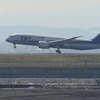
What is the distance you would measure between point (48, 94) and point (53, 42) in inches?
2805

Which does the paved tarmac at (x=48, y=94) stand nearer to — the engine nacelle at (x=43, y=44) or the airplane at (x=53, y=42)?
the engine nacelle at (x=43, y=44)

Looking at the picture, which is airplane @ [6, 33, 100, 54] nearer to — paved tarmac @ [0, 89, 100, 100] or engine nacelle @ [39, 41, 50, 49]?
engine nacelle @ [39, 41, 50, 49]

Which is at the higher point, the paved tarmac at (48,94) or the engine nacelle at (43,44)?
the engine nacelle at (43,44)

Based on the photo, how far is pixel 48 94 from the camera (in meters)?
37.6

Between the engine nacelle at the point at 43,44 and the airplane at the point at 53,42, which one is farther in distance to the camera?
the airplane at the point at 53,42

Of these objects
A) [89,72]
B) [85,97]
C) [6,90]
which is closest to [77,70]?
[89,72]

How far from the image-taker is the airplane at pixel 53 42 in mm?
107562

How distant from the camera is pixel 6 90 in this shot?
40.8m

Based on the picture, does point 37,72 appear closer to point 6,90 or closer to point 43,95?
point 6,90

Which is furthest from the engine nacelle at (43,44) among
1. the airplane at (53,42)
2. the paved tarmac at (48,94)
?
the paved tarmac at (48,94)

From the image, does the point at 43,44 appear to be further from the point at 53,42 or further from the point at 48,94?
the point at 48,94

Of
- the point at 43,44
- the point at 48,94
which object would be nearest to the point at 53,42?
the point at 43,44

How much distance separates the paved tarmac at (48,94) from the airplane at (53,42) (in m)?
65.1

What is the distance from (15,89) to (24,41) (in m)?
66.7
